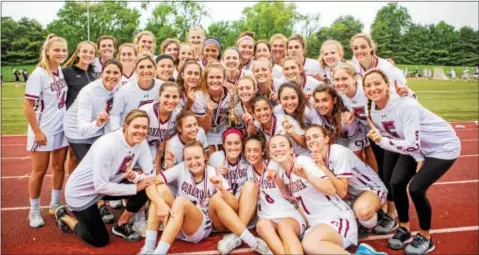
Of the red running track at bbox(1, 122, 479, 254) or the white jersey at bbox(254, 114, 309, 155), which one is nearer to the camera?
the red running track at bbox(1, 122, 479, 254)

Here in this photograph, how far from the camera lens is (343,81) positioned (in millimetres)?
3986

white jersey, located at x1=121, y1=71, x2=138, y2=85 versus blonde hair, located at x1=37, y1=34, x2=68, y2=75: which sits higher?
blonde hair, located at x1=37, y1=34, x2=68, y2=75

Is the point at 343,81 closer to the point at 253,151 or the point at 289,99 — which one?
the point at 289,99

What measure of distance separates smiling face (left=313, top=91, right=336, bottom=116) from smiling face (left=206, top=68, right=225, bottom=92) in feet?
3.52

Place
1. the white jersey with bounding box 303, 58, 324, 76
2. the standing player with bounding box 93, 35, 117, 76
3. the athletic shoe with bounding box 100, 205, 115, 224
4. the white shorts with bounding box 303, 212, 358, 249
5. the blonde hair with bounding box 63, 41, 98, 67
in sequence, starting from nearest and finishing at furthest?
the white shorts with bounding box 303, 212, 358, 249 → the athletic shoe with bounding box 100, 205, 115, 224 → the blonde hair with bounding box 63, 41, 98, 67 → the standing player with bounding box 93, 35, 117, 76 → the white jersey with bounding box 303, 58, 324, 76

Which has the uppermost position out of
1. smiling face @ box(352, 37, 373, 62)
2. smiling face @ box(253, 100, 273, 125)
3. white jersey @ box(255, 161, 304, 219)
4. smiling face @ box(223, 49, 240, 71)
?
smiling face @ box(352, 37, 373, 62)

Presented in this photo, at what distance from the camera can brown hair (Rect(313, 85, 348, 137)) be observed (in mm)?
4038

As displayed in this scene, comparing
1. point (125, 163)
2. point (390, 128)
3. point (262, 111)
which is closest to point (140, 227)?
point (125, 163)

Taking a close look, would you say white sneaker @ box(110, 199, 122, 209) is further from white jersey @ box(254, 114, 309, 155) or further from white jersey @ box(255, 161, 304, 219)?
white jersey @ box(254, 114, 309, 155)

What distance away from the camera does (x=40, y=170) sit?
4250 mm

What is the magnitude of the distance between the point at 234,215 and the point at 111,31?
4265cm

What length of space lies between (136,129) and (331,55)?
2.77m

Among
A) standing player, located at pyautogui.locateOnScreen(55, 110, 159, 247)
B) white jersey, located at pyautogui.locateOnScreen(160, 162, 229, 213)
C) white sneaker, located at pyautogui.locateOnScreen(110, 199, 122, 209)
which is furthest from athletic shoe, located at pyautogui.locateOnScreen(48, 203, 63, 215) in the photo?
white jersey, located at pyautogui.locateOnScreen(160, 162, 229, 213)

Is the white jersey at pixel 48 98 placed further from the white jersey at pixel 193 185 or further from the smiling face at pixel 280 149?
the smiling face at pixel 280 149
